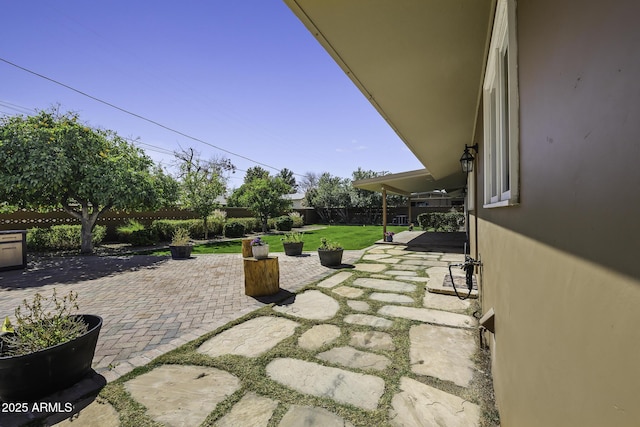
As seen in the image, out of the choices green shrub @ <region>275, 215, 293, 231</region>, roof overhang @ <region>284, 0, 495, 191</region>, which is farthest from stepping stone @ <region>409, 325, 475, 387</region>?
green shrub @ <region>275, 215, 293, 231</region>

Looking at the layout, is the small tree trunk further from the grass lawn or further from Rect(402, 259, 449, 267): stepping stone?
Rect(402, 259, 449, 267): stepping stone

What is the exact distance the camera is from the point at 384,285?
5.40 metres

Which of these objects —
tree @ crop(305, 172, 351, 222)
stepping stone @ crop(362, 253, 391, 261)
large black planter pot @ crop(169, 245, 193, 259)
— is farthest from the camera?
tree @ crop(305, 172, 351, 222)

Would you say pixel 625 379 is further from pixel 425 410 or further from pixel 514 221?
pixel 425 410

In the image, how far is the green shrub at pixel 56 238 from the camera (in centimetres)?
1050

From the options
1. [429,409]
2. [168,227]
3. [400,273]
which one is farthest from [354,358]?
[168,227]

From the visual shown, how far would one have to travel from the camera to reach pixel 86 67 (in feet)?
39.9

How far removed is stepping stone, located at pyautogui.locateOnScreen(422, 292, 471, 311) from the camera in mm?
4156

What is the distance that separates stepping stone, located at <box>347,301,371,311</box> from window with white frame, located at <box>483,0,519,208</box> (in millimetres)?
2242

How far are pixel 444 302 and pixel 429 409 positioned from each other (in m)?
2.51

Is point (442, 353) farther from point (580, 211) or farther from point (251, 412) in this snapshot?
point (580, 211)

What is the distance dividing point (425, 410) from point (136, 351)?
9.45 ft

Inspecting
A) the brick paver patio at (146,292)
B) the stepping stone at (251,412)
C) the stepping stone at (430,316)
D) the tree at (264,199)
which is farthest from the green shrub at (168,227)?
the stepping stone at (251,412)

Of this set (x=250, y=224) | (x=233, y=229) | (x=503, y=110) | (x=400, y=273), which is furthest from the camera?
(x=250, y=224)
